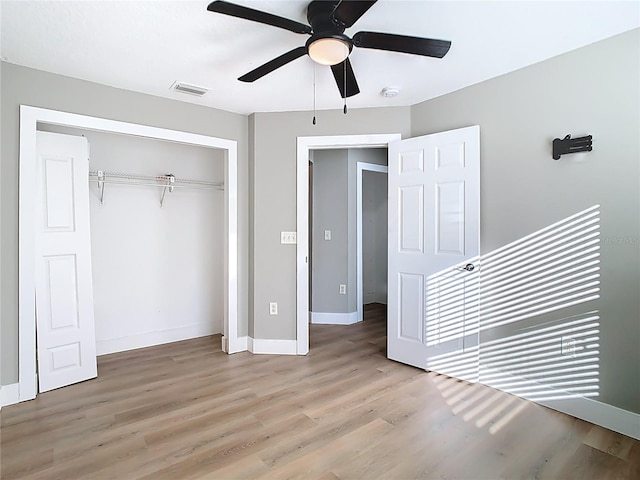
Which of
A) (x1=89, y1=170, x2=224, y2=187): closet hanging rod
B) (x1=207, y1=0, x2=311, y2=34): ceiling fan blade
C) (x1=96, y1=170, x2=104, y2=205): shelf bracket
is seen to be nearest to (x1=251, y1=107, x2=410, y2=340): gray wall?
(x1=89, y1=170, x2=224, y2=187): closet hanging rod

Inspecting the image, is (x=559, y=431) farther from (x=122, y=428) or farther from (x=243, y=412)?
(x=122, y=428)

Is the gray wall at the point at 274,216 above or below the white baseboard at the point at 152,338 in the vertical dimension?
above

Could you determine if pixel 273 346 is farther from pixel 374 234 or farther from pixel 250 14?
pixel 374 234

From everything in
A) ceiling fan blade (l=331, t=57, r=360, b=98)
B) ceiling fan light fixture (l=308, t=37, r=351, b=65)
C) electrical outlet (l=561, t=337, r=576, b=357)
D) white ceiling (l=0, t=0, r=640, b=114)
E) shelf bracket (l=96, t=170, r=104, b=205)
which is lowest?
electrical outlet (l=561, t=337, r=576, b=357)

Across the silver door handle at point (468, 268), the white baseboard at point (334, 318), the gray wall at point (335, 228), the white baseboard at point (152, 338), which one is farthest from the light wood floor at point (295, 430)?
the gray wall at point (335, 228)

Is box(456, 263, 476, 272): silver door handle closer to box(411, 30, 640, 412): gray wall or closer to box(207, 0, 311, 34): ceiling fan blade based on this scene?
box(411, 30, 640, 412): gray wall

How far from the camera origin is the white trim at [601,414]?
2.12 meters

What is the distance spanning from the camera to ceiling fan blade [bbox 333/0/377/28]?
1.53 meters

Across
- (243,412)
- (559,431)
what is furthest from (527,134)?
(243,412)

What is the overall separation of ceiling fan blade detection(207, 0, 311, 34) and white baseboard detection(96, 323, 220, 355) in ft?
10.6

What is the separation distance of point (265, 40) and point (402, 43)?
866 mm

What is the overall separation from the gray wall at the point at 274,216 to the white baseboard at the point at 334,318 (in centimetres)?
122

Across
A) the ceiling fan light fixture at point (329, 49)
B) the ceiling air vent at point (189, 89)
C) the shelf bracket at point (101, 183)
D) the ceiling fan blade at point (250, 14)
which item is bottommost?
the shelf bracket at point (101, 183)

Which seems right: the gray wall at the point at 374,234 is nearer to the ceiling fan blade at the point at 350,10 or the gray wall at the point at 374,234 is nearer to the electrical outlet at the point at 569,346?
the electrical outlet at the point at 569,346
